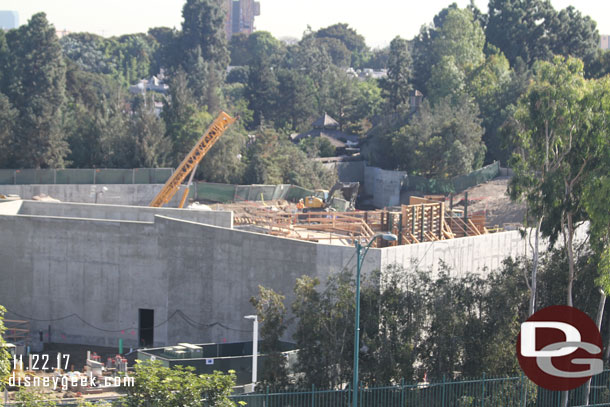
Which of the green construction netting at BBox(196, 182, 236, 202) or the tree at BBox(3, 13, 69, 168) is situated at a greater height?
the tree at BBox(3, 13, 69, 168)

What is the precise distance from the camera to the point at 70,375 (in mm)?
35250

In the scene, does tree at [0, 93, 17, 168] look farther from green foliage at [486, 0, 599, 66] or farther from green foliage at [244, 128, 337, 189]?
green foliage at [486, 0, 599, 66]

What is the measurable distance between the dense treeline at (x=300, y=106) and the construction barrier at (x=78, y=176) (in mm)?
4284

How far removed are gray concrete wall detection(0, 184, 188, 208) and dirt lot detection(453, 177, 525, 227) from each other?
22.6m

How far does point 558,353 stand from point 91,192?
4727 cm

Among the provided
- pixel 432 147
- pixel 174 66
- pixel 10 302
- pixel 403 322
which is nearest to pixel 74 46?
pixel 174 66

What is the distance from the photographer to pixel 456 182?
77.8m

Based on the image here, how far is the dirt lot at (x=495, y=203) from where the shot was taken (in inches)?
2603

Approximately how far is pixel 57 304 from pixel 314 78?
99011 mm

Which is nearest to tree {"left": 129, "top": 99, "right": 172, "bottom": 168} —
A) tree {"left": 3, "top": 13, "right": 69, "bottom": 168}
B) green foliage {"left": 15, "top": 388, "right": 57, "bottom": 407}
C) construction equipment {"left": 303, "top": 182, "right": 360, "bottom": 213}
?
tree {"left": 3, "top": 13, "right": 69, "bottom": 168}

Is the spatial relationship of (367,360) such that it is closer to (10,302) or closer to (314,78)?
Answer: (10,302)

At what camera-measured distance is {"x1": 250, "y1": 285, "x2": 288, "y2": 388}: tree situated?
30859 millimetres

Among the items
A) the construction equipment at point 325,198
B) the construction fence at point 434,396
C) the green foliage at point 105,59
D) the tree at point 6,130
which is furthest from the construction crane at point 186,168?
the green foliage at point 105,59

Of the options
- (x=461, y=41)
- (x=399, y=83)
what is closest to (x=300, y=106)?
(x=399, y=83)
